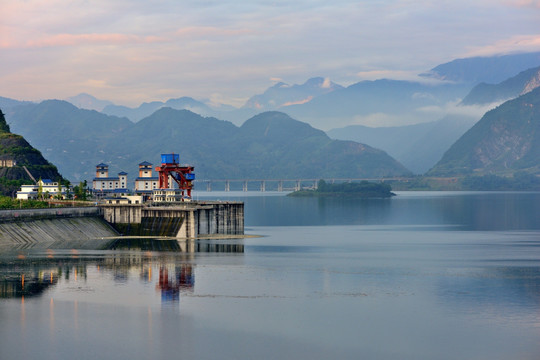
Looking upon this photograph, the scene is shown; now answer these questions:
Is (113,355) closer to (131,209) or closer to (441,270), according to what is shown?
(441,270)

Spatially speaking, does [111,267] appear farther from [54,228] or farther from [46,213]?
[46,213]

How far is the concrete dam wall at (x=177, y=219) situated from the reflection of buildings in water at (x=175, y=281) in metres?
41.8

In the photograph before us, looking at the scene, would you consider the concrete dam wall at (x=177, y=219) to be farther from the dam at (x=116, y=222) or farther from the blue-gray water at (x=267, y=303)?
the blue-gray water at (x=267, y=303)

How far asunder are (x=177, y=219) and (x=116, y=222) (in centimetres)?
1495

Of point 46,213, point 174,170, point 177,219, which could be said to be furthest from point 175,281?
point 174,170

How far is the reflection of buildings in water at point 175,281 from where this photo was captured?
298 feet

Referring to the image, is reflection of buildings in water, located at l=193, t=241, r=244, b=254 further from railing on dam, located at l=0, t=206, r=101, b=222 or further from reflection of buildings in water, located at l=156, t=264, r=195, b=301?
railing on dam, located at l=0, t=206, r=101, b=222

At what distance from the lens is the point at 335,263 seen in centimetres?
12075

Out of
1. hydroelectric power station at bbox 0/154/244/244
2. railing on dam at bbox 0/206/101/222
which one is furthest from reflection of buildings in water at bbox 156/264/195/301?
railing on dam at bbox 0/206/101/222

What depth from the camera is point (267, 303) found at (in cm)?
8588

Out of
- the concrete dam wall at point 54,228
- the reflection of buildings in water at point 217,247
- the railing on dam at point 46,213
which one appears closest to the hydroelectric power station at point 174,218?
the concrete dam wall at point 54,228

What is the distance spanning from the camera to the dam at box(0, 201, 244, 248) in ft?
468

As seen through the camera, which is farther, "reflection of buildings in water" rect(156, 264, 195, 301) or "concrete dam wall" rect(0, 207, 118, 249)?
"concrete dam wall" rect(0, 207, 118, 249)

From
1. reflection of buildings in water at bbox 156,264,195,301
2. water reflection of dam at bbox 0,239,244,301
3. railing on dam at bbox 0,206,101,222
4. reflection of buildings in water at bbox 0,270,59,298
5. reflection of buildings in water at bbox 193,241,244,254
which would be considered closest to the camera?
reflection of buildings in water at bbox 0,270,59,298
